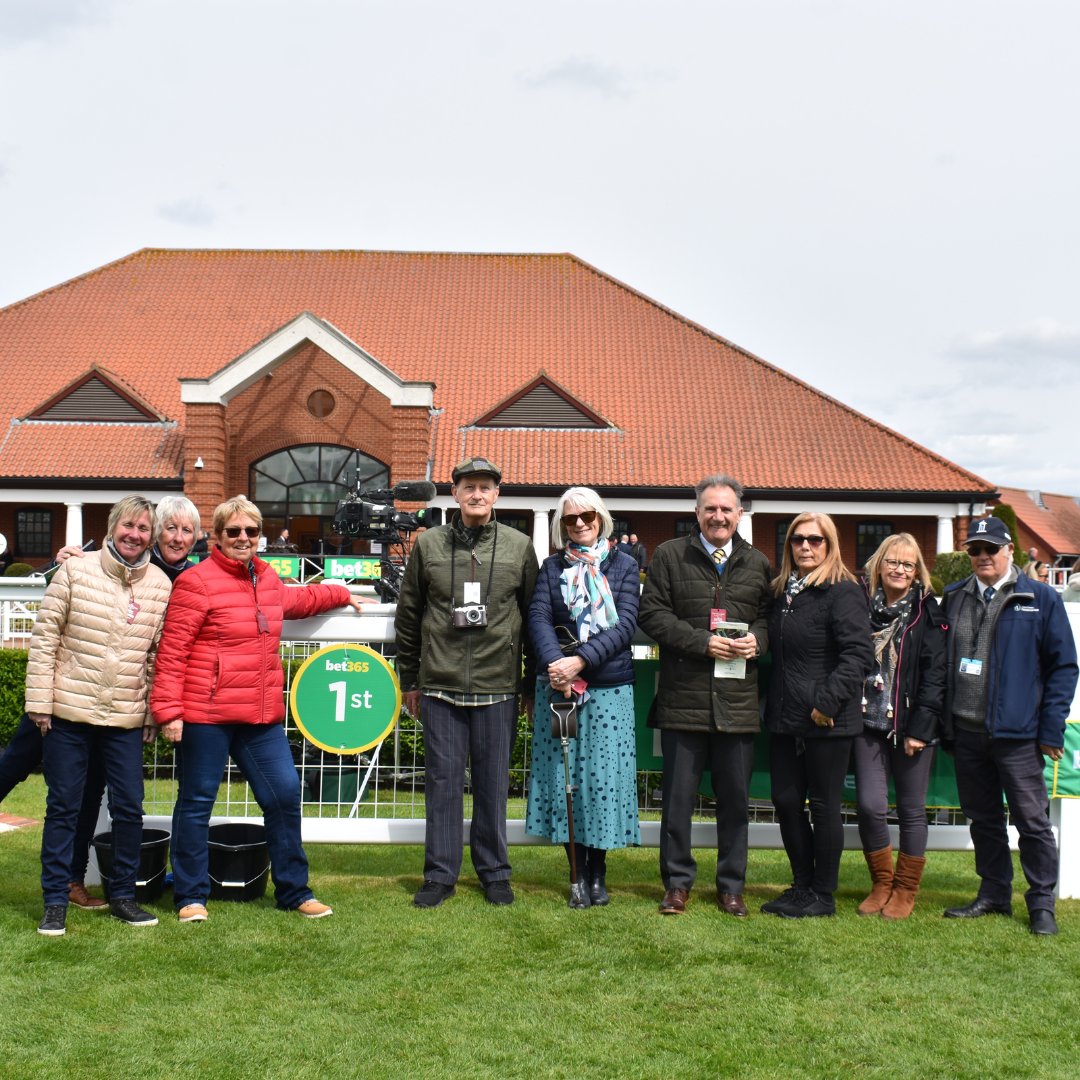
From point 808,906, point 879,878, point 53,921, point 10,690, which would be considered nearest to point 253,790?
point 53,921

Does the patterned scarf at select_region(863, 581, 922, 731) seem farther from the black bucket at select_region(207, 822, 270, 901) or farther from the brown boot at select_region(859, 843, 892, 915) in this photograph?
the black bucket at select_region(207, 822, 270, 901)

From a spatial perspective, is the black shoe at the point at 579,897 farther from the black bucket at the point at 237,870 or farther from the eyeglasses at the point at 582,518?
the eyeglasses at the point at 582,518

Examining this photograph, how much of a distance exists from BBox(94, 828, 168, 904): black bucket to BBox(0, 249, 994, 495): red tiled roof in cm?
2109

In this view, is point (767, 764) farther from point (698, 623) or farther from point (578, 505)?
point (578, 505)

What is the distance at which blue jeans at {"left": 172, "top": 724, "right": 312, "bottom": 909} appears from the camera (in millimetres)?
4953

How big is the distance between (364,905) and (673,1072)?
2.19 metres

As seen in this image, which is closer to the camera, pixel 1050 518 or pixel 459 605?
pixel 459 605

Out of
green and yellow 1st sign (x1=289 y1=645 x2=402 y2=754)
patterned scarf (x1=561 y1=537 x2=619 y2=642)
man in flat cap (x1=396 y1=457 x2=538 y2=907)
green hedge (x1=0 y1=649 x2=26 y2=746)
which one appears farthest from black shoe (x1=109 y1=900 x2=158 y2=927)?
green hedge (x1=0 y1=649 x2=26 y2=746)

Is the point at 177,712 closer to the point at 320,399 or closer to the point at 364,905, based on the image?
the point at 364,905

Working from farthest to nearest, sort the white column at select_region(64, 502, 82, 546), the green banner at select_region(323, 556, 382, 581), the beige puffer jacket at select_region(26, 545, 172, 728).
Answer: the white column at select_region(64, 502, 82, 546) < the green banner at select_region(323, 556, 382, 581) < the beige puffer jacket at select_region(26, 545, 172, 728)

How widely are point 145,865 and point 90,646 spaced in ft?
3.90

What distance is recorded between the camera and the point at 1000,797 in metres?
5.20

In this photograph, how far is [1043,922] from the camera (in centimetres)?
499

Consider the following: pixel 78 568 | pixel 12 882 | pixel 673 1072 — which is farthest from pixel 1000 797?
pixel 12 882
